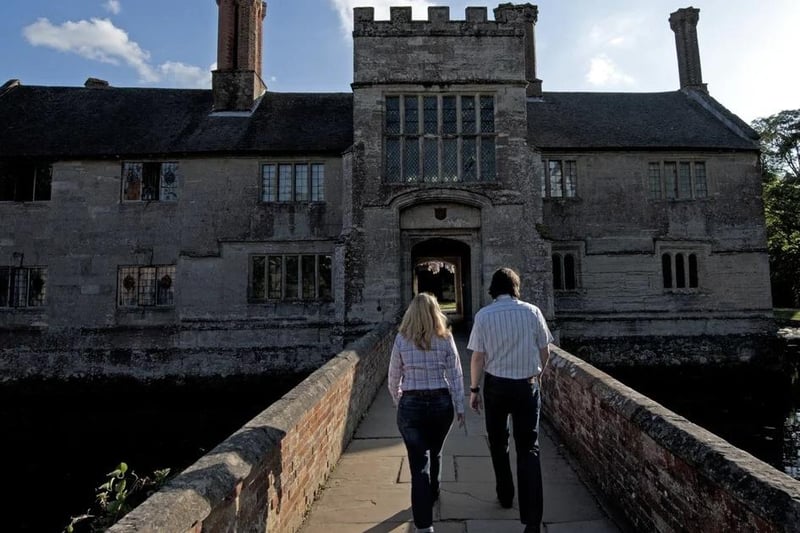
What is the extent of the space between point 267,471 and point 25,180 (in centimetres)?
1915

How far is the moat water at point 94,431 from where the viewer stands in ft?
29.5

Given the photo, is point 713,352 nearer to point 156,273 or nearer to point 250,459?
point 250,459

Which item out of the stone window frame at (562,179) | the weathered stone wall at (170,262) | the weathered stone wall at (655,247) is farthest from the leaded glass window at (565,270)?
the weathered stone wall at (170,262)

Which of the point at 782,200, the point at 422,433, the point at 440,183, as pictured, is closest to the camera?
the point at 422,433

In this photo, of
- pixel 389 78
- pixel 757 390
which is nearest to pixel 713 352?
pixel 757 390

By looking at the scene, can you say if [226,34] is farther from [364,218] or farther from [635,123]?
[635,123]

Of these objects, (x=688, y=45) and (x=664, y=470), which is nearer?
(x=664, y=470)

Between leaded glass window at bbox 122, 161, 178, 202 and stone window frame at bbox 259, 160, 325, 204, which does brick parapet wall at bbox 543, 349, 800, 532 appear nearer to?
stone window frame at bbox 259, 160, 325, 204

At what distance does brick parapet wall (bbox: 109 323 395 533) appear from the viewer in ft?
8.11

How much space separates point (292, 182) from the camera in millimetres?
17219

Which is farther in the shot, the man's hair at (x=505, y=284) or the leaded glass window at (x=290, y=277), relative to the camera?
the leaded glass window at (x=290, y=277)

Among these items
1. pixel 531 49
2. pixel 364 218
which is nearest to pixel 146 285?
pixel 364 218

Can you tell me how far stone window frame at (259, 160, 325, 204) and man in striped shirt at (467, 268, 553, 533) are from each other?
1365 centimetres

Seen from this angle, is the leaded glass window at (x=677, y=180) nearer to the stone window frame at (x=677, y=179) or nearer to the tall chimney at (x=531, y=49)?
the stone window frame at (x=677, y=179)
